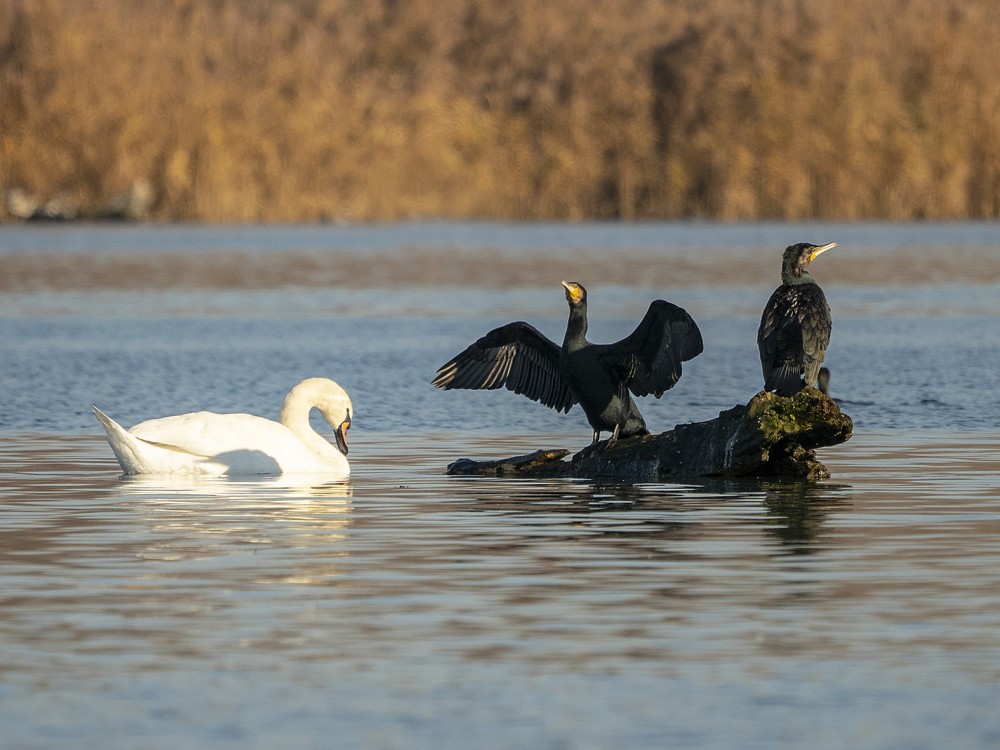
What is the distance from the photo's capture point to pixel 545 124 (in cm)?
3938

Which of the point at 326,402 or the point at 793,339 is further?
the point at 326,402

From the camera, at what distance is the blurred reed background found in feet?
121

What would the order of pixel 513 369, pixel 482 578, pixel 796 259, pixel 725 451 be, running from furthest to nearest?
pixel 513 369 < pixel 796 259 < pixel 725 451 < pixel 482 578

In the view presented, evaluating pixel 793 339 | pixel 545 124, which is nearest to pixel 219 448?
pixel 793 339

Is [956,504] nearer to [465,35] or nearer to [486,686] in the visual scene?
[486,686]

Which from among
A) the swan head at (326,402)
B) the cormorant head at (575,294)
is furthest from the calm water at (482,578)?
the cormorant head at (575,294)

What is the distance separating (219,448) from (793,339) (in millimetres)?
2878

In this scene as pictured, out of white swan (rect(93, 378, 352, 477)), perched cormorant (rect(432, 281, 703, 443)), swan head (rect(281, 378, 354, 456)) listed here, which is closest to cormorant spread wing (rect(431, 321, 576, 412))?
perched cormorant (rect(432, 281, 703, 443))

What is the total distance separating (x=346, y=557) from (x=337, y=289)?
19.4 meters

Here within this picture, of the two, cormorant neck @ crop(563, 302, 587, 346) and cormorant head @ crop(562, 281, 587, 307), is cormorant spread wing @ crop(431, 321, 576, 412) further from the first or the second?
cormorant head @ crop(562, 281, 587, 307)

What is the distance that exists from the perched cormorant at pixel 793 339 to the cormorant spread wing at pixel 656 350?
37 centimetres

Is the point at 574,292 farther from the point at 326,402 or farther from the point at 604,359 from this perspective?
the point at 326,402

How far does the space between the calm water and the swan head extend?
28 cm

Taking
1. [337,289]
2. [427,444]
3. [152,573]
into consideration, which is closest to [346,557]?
[152,573]
